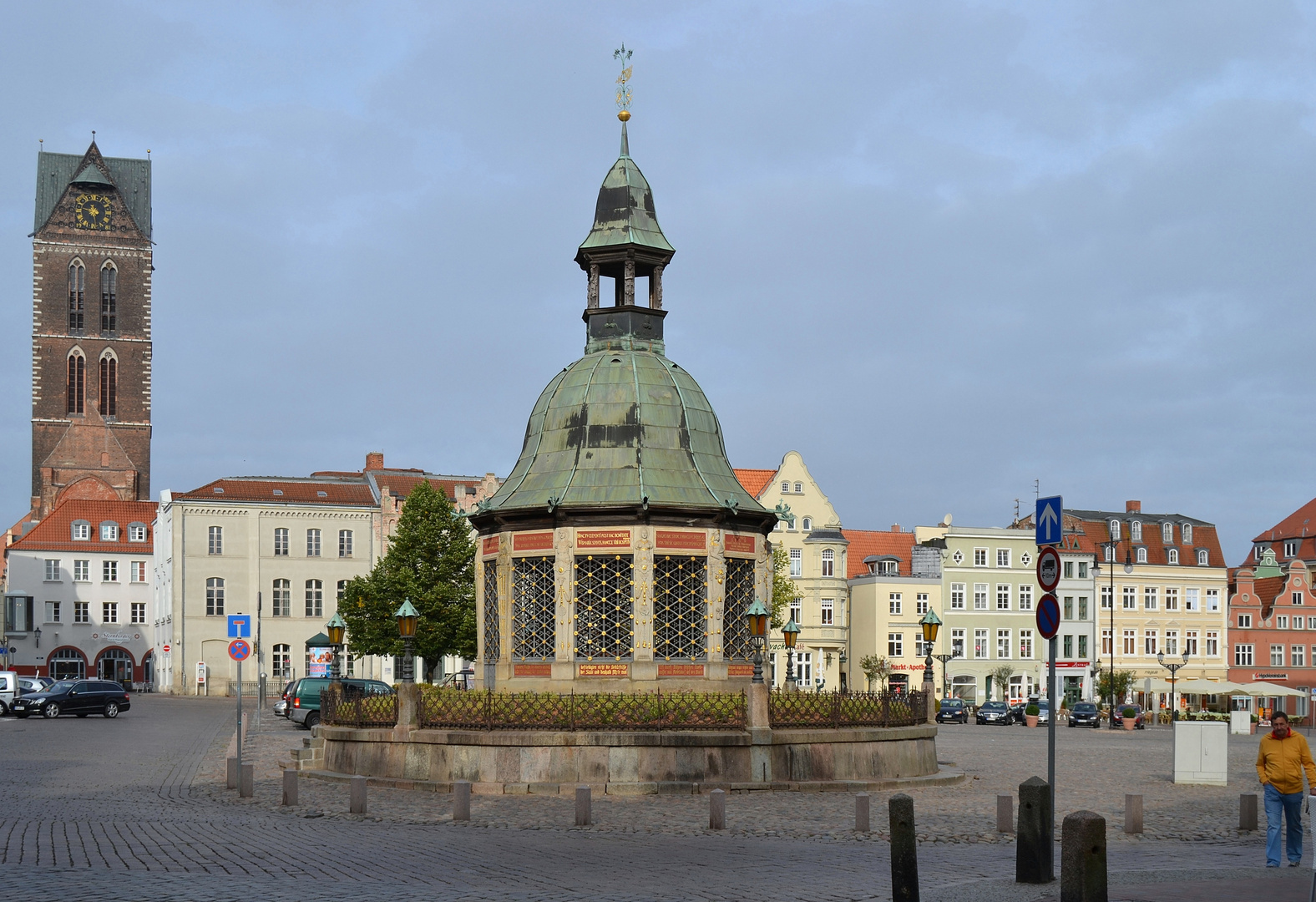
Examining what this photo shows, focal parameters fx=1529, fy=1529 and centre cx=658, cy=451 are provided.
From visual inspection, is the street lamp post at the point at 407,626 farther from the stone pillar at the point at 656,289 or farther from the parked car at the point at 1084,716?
the parked car at the point at 1084,716

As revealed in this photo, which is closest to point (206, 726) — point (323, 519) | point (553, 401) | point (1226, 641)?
point (553, 401)

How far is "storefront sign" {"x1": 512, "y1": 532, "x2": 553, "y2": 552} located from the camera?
105 ft

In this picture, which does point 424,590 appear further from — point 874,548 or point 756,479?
point 874,548

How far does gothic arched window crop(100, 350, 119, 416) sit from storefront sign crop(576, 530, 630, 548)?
4298 inches

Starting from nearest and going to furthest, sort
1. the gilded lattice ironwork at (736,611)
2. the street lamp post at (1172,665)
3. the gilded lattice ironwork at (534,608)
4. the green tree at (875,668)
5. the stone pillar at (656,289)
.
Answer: the gilded lattice ironwork at (534,608)
the gilded lattice ironwork at (736,611)
the stone pillar at (656,289)
the street lamp post at (1172,665)
the green tree at (875,668)

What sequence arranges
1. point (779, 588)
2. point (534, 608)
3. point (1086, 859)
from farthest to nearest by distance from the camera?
point (779, 588) → point (534, 608) → point (1086, 859)

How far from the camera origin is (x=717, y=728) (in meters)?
26.8

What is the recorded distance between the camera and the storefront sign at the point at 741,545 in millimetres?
32594

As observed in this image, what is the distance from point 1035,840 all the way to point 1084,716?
60.3 m

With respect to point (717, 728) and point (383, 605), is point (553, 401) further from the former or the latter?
point (383, 605)

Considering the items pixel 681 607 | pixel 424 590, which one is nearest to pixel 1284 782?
pixel 681 607

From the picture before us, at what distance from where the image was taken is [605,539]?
31578mm

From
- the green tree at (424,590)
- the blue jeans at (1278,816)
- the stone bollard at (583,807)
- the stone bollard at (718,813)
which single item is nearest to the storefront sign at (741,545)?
the stone bollard at (583,807)

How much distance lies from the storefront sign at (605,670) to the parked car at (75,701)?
1286 inches
